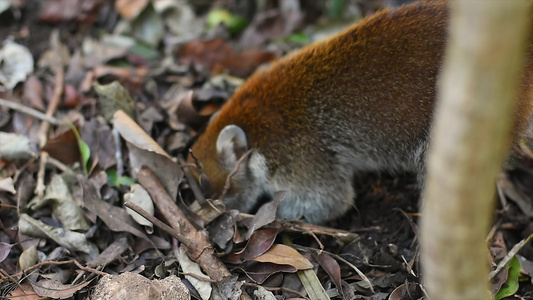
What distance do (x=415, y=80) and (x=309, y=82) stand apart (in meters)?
0.80

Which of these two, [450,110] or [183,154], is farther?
[183,154]

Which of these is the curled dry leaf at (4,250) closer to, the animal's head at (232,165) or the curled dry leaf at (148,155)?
the curled dry leaf at (148,155)

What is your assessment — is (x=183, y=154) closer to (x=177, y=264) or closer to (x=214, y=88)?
(x=214, y=88)

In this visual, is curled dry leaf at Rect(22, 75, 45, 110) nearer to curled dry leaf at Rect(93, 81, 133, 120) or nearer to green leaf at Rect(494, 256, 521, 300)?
curled dry leaf at Rect(93, 81, 133, 120)

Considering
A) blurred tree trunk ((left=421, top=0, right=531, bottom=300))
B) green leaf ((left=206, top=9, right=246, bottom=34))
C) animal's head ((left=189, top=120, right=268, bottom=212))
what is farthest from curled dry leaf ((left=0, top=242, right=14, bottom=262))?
green leaf ((left=206, top=9, right=246, bottom=34))

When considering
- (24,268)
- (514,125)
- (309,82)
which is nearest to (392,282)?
(514,125)

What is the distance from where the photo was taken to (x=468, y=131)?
1672 millimetres

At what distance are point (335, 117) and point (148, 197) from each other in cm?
156

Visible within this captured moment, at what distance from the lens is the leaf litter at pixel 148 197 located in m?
3.62

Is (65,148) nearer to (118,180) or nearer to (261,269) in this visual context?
(118,180)

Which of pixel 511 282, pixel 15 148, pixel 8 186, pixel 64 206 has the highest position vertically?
pixel 15 148

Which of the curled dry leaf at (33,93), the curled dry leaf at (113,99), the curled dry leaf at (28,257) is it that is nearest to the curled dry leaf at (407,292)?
the curled dry leaf at (28,257)

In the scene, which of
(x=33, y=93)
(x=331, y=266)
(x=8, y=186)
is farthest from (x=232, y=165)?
(x=33, y=93)

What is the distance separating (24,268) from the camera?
3.60 meters
